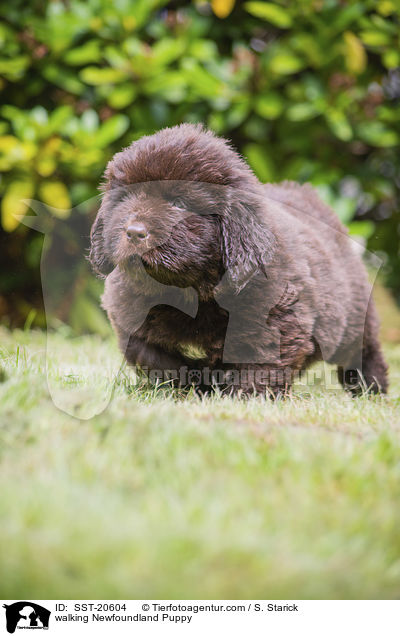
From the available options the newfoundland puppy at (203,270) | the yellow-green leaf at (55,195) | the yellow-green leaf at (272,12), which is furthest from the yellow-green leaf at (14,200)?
the yellow-green leaf at (272,12)

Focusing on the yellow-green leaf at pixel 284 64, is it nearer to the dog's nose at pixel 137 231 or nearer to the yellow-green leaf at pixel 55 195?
the yellow-green leaf at pixel 55 195

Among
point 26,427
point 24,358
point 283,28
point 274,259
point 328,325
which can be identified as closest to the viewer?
point 26,427

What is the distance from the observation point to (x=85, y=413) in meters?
1.92

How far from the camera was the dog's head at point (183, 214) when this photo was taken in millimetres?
2355

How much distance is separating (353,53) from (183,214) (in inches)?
124

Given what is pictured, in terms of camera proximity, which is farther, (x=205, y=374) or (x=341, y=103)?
(x=341, y=103)

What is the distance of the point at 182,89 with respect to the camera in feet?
14.7

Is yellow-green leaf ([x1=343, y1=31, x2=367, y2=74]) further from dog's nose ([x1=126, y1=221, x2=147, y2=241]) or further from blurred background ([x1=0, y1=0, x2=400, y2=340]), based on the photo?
dog's nose ([x1=126, y1=221, x2=147, y2=241])

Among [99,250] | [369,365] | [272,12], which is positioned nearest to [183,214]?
[99,250]

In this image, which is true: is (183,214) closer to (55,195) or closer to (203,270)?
(203,270)
